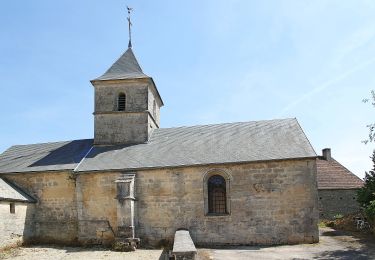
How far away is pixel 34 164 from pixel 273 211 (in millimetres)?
11664

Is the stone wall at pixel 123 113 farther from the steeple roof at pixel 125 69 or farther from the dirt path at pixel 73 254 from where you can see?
the dirt path at pixel 73 254

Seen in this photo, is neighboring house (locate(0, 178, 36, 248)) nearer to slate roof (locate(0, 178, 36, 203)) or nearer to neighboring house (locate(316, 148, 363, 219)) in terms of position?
slate roof (locate(0, 178, 36, 203))

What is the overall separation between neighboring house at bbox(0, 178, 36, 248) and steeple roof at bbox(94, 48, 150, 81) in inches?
295

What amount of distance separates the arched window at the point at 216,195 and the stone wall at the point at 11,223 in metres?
8.21

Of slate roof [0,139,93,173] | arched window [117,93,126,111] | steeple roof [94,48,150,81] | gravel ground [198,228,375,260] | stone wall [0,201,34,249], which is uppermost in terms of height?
steeple roof [94,48,150,81]

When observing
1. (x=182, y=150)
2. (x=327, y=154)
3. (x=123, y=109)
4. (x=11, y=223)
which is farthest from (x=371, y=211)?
(x=11, y=223)

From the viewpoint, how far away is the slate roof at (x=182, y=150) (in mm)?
16188

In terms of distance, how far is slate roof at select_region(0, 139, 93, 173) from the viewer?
17766 mm

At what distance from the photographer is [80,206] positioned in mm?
16594

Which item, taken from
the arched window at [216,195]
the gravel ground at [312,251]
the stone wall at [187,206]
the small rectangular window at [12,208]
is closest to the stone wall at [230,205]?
the stone wall at [187,206]

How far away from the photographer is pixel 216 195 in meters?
16.1

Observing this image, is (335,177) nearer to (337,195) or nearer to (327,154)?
(337,195)

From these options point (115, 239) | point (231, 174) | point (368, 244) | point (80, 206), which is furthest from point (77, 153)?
point (368, 244)

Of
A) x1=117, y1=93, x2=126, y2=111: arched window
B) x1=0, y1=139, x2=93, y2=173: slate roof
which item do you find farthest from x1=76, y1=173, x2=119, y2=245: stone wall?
x1=117, y1=93, x2=126, y2=111: arched window
